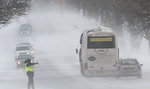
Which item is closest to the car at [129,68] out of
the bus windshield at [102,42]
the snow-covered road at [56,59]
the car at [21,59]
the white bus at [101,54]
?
the snow-covered road at [56,59]

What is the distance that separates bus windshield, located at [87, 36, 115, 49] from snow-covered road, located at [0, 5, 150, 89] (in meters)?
2.47

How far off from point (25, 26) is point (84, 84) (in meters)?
69.7

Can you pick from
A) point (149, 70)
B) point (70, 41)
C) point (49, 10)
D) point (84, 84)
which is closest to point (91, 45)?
point (84, 84)

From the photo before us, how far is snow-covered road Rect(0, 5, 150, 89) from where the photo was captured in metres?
38.7

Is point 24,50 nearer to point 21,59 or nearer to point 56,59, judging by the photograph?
point 21,59

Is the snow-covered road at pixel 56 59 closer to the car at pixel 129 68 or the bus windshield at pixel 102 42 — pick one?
the car at pixel 129 68

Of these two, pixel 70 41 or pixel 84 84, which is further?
pixel 70 41

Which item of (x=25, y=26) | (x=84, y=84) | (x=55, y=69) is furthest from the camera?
(x=25, y=26)

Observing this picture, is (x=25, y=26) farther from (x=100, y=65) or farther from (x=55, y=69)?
(x=100, y=65)

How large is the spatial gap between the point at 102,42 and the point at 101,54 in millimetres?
886

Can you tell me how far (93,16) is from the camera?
110m

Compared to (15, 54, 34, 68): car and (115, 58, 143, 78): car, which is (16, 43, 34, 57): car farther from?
(115, 58, 143, 78): car

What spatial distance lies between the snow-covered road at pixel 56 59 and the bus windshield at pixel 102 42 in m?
2.47

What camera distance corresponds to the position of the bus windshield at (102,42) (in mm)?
42312
